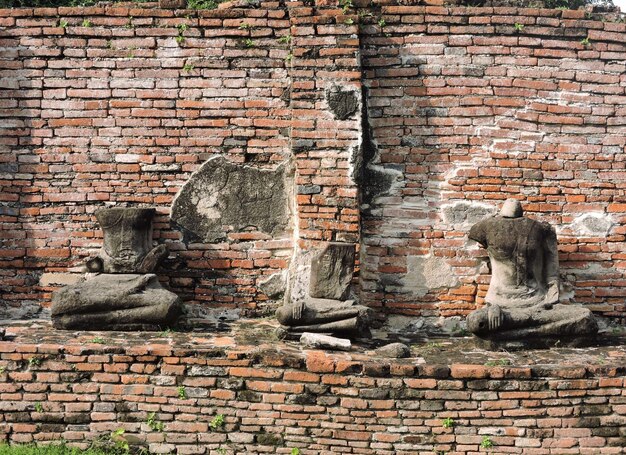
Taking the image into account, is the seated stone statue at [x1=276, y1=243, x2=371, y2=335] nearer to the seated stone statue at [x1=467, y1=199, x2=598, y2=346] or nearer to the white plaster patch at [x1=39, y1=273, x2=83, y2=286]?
the seated stone statue at [x1=467, y1=199, x2=598, y2=346]

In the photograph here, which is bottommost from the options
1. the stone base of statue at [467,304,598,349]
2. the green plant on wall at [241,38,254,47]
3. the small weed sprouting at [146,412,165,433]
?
the small weed sprouting at [146,412,165,433]

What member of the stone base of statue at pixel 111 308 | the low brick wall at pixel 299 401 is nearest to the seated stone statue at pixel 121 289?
the stone base of statue at pixel 111 308

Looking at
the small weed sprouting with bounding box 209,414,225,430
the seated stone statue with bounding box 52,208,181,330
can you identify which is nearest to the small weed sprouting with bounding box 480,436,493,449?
the small weed sprouting with bounding box 209,414,225,430

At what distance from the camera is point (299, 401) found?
5445 millimetres

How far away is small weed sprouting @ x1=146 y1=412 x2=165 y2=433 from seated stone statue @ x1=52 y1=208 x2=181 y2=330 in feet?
3.16

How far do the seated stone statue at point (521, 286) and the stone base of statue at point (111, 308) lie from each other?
2564 mm

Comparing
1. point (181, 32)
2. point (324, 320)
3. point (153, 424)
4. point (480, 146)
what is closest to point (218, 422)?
point (153, 424)

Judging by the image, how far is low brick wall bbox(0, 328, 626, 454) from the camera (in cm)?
539

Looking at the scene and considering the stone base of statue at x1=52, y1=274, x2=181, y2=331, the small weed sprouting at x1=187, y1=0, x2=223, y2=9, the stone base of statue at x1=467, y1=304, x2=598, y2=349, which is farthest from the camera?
the small weed sprouting at x1=187, y1=0, x2=223, y2=9

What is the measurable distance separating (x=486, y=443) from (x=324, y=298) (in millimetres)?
1763

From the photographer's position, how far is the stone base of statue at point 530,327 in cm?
602

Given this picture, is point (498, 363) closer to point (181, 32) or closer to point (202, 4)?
point (181, 32)

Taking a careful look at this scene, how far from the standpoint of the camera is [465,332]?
263 inches

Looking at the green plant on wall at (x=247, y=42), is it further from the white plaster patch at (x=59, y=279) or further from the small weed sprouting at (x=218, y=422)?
the small weed sprouting at (x=218, y=422)
